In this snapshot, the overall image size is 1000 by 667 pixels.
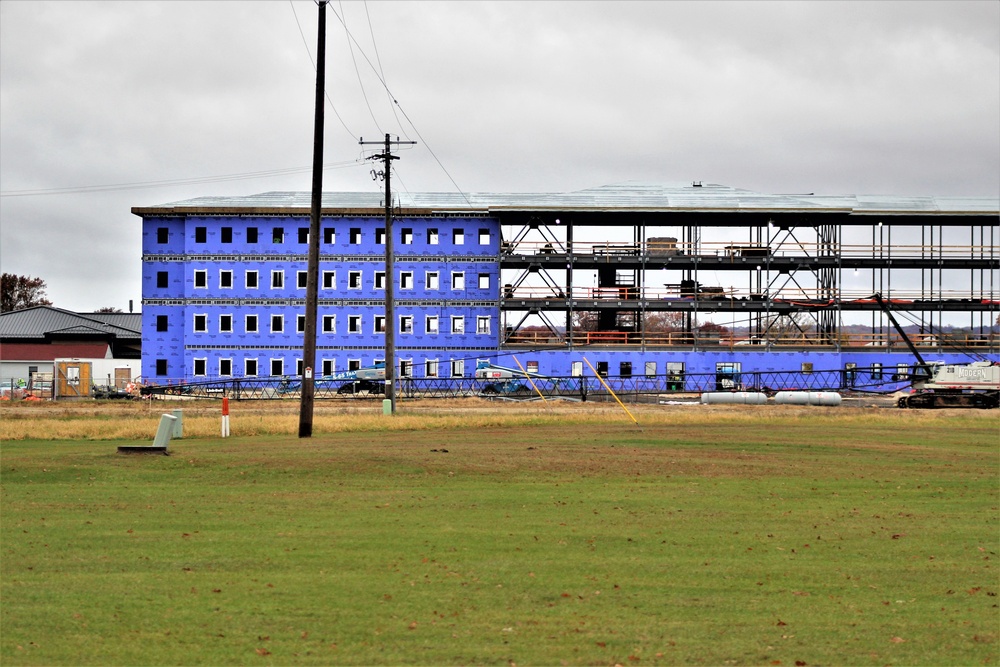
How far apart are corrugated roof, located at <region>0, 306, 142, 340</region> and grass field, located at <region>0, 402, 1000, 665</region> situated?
83431mm

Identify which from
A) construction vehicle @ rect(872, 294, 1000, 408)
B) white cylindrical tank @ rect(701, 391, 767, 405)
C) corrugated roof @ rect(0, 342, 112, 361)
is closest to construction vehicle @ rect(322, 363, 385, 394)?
white cylindrical tank @ rect(701, 391, 767, 405)

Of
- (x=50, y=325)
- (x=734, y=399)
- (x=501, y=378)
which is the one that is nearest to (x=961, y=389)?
(x=734, y=399)

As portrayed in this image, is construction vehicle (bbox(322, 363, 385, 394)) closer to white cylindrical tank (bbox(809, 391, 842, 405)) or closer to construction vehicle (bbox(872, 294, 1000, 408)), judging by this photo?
white cylindrical tank (bbox(809, 391, 842, 405))

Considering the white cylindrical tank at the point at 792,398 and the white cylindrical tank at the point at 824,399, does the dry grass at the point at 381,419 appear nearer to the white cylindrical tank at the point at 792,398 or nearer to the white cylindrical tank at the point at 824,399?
the white cylindrical tank at the point at 792,398

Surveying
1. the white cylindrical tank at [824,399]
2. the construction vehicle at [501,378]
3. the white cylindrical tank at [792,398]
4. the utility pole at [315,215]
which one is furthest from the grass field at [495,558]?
the construction vehicle at [501,378]

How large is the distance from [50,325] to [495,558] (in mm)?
100507

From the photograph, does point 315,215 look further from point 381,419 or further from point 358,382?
A: point 358,382

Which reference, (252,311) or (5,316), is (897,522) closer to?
(252,311)

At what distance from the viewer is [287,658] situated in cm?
929

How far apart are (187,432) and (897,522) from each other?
2230cm

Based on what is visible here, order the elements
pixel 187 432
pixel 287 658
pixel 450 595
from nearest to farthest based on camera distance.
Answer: pixel 287 658 < pixel 450 595 < pixel 187 432

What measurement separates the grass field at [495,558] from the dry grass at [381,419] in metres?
8.04

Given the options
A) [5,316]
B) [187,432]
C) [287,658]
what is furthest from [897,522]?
[5,316]

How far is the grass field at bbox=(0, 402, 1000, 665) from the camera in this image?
979 centimetres
